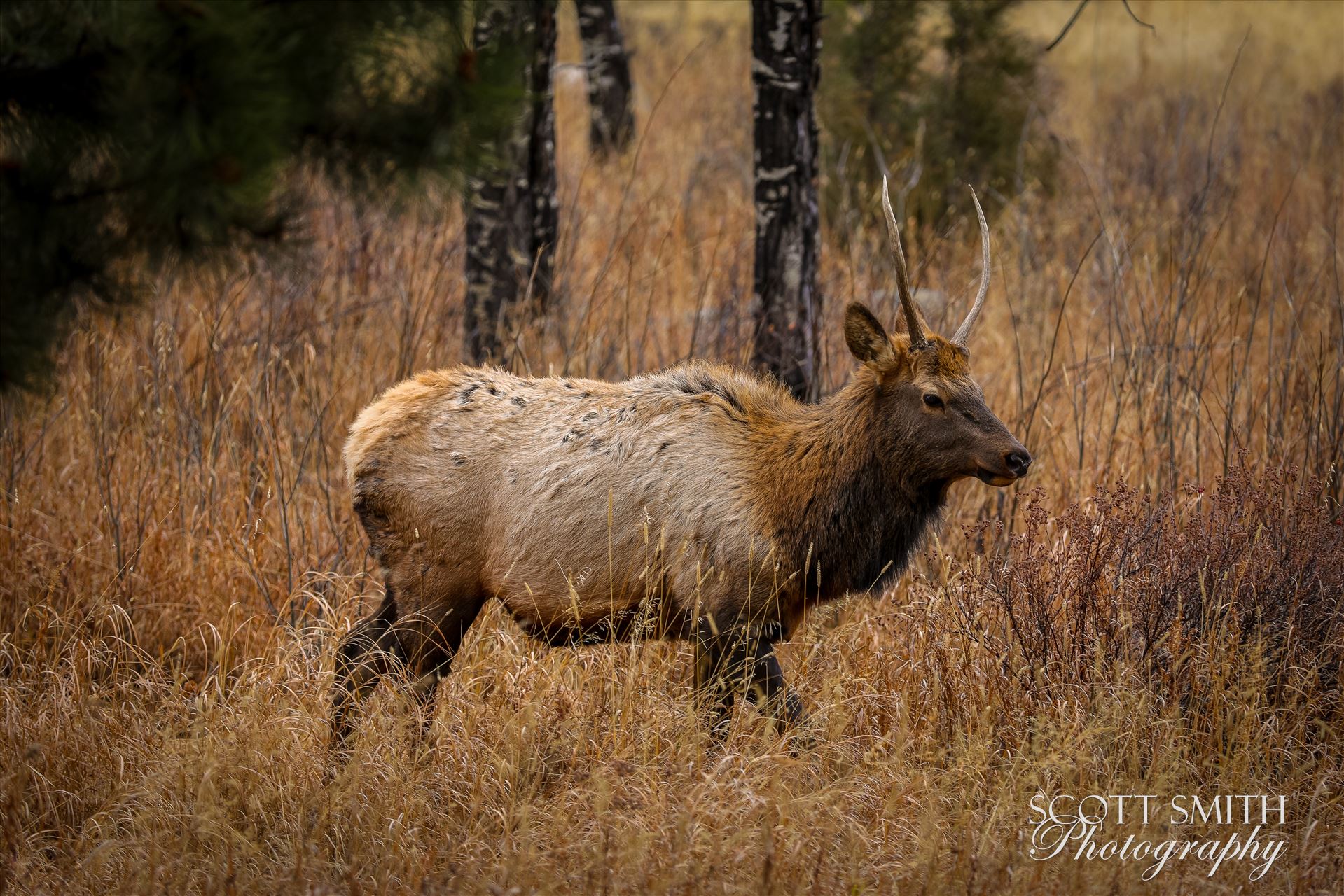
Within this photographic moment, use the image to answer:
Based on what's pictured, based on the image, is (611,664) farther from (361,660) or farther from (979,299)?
(979,299)

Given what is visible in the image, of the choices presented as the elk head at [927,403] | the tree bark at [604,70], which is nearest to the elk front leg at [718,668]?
the elk head at [927,403]

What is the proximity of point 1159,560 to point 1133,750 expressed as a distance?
35.8 inches

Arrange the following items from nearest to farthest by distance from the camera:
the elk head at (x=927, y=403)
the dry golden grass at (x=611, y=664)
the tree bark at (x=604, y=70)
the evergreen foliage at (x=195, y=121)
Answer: the evergreen foliage at (x=195, y=121)
the dry golden grass at (x=611, y=664)
the elk head at (x=927, y=403)
the tree bark at (x=604, y=70)

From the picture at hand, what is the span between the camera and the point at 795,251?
603 centimetres

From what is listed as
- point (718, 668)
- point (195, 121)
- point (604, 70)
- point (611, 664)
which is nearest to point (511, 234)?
point (611, 664)

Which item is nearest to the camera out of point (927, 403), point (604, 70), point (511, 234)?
point (927, 403)

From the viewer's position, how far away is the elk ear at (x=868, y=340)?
4.36 metres

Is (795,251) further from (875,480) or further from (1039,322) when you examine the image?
(1039,322)

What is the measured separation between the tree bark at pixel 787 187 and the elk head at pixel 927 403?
1390mm

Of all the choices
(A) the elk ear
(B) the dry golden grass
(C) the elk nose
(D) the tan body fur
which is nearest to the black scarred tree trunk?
(B) the dry golden grass

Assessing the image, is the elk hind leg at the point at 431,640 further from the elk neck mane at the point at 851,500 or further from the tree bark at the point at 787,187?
the tree bark at the point at 787,187

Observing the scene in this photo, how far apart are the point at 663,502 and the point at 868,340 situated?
0.97 metres

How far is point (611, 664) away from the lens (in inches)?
166

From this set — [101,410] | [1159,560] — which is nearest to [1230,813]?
[1159,560]
